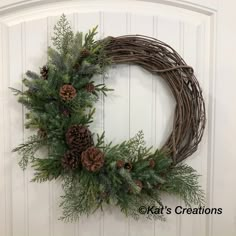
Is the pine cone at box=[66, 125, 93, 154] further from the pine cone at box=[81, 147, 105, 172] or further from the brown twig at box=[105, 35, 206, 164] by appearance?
the brown twig at box=[105, 35, 206, 164]

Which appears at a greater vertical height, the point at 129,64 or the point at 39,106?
the point at 129,64

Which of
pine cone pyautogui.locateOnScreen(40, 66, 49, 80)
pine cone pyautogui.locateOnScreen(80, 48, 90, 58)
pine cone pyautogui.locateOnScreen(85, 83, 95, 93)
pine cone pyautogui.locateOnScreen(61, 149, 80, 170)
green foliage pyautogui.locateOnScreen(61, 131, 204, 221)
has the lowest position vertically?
green foliage pyautogui.locateOnScreen(61, 131, 204, 221)

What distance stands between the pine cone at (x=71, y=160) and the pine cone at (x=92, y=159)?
20 millimetres

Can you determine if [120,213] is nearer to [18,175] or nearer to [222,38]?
[18,175]

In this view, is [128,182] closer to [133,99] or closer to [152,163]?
[152,163]

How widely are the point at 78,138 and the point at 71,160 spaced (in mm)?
67

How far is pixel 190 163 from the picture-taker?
97cm

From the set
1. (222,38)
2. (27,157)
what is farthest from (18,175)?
(222,38)

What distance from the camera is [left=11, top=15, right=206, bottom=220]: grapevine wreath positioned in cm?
84

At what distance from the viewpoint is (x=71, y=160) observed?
2.71ft

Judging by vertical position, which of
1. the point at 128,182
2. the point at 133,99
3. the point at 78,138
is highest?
the point at 133,99

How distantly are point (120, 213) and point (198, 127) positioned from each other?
396 millimetres

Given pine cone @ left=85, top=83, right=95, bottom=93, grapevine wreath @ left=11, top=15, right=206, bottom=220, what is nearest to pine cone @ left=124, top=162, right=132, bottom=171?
grapevine wreath @ left=11, top=15, right=206, bottom=220

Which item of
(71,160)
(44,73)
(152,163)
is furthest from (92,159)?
(44,73)
